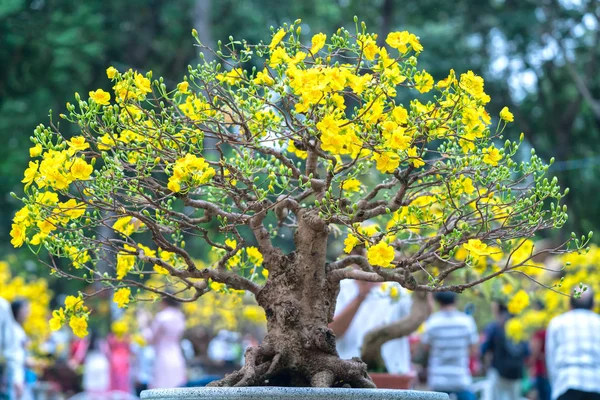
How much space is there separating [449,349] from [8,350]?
3.97 meters

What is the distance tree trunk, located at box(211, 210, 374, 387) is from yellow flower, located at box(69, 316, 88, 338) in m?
0.61

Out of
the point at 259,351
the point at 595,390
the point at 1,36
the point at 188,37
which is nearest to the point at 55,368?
the point at 1,36

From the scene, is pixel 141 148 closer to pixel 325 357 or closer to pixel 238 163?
pixel 238 163

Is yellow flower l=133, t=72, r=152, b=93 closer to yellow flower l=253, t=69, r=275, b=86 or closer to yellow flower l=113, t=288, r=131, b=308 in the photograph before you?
yellow flower l=253, t=69, r=275, b=86

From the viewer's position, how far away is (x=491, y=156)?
329cm

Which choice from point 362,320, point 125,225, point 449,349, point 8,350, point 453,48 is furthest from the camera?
point 453,48

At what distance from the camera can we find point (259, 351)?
359cm

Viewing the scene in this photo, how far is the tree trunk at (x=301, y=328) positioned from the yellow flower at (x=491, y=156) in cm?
68

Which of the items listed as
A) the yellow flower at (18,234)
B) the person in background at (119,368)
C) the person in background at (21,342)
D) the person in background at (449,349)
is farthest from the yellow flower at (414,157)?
the person in background at (119,368)

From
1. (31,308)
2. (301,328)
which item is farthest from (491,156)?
(31,308)

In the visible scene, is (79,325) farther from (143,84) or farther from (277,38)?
(277,38)

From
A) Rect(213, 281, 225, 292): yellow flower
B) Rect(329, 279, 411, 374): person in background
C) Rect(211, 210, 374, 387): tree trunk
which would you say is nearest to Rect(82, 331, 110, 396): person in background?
Rect(329, 279, 411, 374): person in background

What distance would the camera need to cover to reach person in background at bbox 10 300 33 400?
340 inches

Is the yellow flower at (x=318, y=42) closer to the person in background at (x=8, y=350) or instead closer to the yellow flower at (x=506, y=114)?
the yellow flower at (x=506, y=114)
